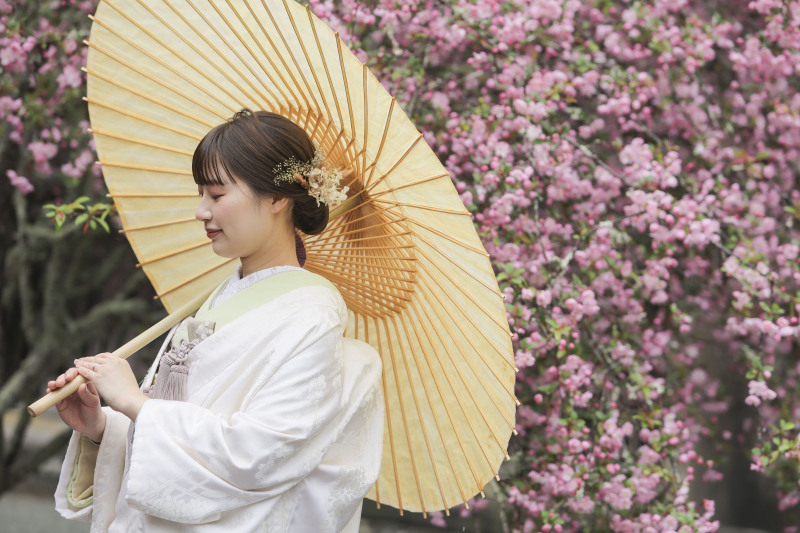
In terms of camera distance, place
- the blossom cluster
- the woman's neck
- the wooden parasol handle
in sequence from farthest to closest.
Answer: the blossom cluster < the woman's neck < the wooden parasol handle

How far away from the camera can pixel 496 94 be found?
3.78 m

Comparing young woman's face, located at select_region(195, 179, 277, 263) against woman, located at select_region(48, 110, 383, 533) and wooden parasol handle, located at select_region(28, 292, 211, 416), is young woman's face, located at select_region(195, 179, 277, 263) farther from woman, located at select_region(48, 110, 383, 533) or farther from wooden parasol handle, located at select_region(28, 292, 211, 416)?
wooden parasol handle, located at select_region(28, 292, 211, 416)

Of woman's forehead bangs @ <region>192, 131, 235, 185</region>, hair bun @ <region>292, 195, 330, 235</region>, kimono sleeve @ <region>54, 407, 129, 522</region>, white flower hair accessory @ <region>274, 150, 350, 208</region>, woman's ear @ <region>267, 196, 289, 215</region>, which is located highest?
woman's forehead bangs @ <region>192, 131, 235, 185</region>

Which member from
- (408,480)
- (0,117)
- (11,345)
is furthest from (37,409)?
(11,345)

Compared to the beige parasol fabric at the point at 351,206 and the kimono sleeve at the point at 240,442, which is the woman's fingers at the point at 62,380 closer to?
the kimono sleeve at the point at 240,442

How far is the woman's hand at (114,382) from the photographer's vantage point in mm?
1694

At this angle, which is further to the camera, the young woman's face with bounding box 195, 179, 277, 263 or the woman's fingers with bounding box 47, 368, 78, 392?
the young woman's face with bounding box 195, 179, 277, 263

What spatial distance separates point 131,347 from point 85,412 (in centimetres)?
21

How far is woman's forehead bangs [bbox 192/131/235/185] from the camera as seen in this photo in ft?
5.97

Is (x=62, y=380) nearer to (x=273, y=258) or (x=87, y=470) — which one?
(x=87, y=470)

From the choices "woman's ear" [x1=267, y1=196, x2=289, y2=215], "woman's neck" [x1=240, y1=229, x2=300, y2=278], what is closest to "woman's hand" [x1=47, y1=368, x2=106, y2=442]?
"woman's neck" [x1=240, y1=229, x2=300, y2=278]

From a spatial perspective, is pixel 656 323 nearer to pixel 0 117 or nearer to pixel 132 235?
pixel 132 235

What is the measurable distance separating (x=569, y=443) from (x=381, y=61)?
5.32ft

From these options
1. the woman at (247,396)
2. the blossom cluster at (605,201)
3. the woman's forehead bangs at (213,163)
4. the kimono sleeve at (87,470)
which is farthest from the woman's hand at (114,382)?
the blossom cluster at (605,201)
